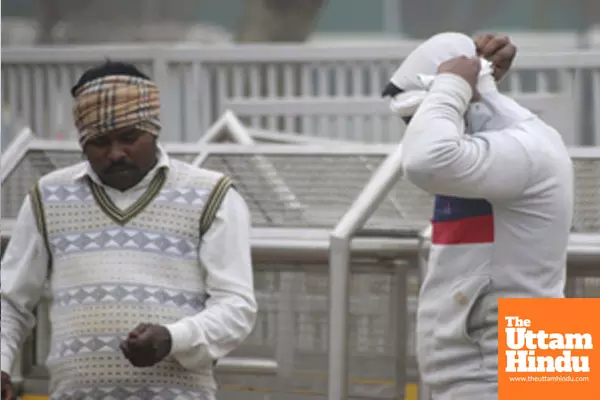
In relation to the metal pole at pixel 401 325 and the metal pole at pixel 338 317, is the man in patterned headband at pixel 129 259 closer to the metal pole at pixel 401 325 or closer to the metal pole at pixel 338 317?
the metal pole at pixel 338 317

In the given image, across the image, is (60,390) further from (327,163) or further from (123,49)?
(123,49)

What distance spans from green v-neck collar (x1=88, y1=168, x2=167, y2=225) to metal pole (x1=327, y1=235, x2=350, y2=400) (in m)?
0.75

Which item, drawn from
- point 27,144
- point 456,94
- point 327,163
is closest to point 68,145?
point 27,144

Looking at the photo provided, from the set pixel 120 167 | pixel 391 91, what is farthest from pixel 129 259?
pixel 391 91

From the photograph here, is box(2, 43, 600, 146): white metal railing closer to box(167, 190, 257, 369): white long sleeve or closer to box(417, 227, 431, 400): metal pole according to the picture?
box(417, 227, 431, 400): metal pole

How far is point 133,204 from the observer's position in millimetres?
3627

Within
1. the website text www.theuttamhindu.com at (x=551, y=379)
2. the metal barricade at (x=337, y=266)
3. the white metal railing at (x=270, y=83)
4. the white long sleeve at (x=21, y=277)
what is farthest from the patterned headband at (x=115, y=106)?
the white metal railing at (x=270, y=83)

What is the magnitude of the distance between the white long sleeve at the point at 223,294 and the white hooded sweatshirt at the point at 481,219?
0.40 meters

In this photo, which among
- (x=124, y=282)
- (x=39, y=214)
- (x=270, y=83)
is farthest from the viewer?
(x=270, y=83)

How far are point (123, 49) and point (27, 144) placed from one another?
206 centimetres

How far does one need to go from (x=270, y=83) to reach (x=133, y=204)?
336 cm

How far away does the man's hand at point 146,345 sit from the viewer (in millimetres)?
3379

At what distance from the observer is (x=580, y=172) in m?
4.48

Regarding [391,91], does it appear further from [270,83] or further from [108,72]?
[270,83]
